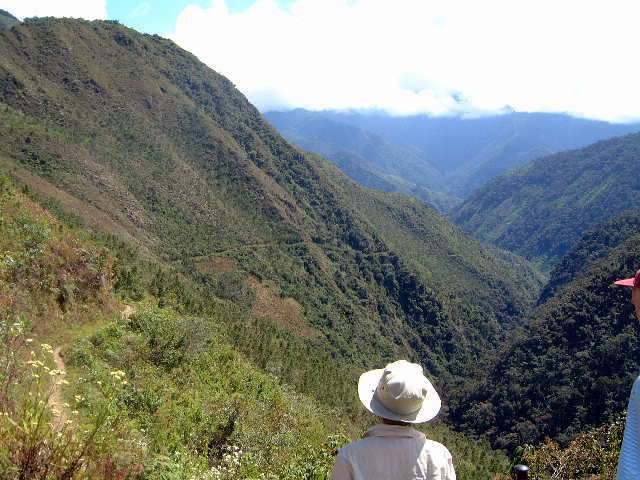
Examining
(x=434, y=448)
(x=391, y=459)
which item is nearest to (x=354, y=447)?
(x=391, y=459)

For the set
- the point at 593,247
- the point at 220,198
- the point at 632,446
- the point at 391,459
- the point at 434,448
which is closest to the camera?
the point at 632,446

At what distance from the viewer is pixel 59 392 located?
9.24m

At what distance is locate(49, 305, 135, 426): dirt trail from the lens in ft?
17.4

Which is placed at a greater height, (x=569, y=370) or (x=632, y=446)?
(x=632, y=446)

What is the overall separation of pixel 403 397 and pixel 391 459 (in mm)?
440

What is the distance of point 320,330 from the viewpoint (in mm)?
67000

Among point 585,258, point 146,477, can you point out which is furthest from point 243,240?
point 585,258

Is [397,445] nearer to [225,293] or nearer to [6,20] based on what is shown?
[225,293]

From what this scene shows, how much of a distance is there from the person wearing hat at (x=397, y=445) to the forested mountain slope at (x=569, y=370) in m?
56.3

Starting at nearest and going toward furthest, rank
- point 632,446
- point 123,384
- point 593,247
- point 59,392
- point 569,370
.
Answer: point 632,446 → point 59,392 → point 123,384 → point 569,370 → point 593,247

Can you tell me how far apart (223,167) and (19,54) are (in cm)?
3723

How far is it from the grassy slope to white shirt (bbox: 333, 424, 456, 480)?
2818 mm

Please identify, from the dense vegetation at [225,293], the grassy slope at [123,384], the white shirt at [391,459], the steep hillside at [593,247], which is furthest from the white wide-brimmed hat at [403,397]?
the steep hillside at [593,247]

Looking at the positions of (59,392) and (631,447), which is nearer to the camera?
(631,447)
